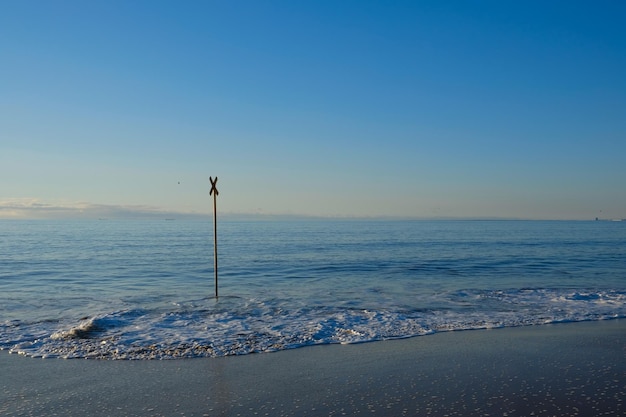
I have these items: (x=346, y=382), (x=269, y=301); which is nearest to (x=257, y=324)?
(x=269, y=301)

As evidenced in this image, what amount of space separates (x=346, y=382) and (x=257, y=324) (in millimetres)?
6065

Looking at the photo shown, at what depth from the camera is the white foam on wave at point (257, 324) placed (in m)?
11.0

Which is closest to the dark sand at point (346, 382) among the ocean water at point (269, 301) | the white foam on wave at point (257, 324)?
the white foam on wave at point (257, 324)


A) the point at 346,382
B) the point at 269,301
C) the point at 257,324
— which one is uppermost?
the point at 346,382

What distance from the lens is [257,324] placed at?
14.0 meters

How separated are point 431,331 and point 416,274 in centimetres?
1597

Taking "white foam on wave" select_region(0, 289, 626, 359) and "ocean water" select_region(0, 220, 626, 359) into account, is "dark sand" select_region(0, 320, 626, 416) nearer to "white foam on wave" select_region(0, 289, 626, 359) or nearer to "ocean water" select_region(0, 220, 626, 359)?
"white foam on wave" select_region(0, 289, 626, 359)

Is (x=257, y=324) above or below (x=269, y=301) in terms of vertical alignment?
above

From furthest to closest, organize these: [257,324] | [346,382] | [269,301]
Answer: [269,301] < [257,324] < [346,382]

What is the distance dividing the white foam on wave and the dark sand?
877 mm

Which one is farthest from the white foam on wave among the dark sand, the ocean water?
the dark sand

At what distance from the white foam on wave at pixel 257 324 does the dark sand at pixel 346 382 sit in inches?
34.5

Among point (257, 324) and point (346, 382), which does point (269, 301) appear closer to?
point (257, 324)

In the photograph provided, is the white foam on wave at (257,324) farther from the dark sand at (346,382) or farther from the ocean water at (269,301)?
the dark sand at (346,382)
